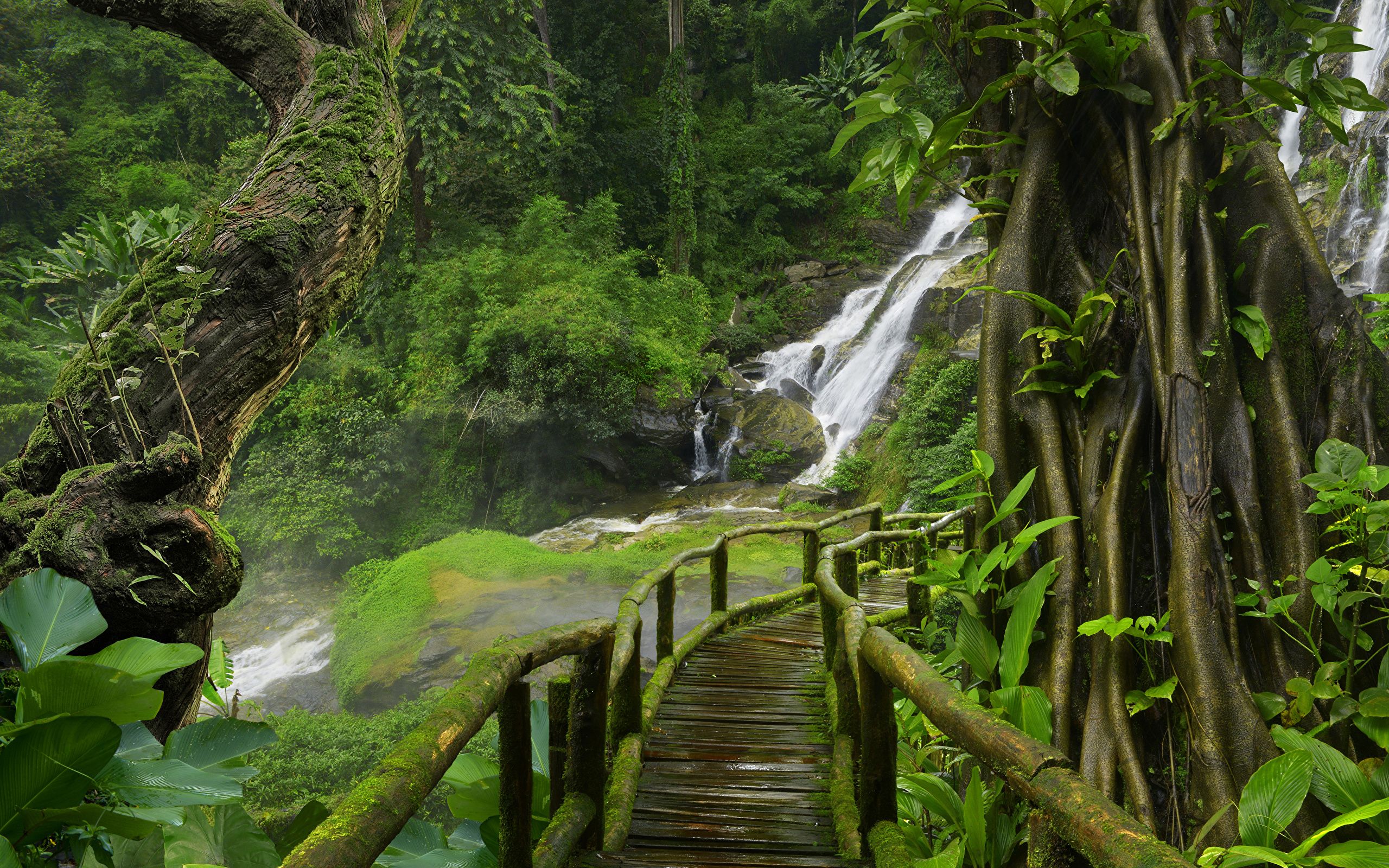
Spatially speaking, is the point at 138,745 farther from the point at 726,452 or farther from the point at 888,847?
the point at 726,452

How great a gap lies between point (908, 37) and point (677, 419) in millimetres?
12984

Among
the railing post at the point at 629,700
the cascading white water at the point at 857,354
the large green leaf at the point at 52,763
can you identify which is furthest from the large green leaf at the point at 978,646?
the cascading white water at the point at 857,354

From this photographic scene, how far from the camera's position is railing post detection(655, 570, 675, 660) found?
409cm

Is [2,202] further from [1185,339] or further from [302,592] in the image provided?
[1185,339]

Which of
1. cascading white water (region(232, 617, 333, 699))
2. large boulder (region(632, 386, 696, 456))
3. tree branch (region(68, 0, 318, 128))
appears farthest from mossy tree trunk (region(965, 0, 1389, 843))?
large boulder (region(632, 386, 696, 456))

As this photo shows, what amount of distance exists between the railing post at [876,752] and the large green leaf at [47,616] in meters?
1.86

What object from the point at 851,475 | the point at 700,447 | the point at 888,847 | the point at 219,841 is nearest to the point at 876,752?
the point at 888,847

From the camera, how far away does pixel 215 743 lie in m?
1.41

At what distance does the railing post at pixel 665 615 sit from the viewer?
409 centimetres

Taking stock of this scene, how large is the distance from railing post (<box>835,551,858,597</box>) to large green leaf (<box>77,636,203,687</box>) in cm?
408

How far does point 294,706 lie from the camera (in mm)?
9141

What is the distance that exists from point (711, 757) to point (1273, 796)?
215 centimetres

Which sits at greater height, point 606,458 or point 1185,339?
point 1185,339

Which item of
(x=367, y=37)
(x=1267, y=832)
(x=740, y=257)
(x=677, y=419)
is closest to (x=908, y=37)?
(x=367, y=37)
